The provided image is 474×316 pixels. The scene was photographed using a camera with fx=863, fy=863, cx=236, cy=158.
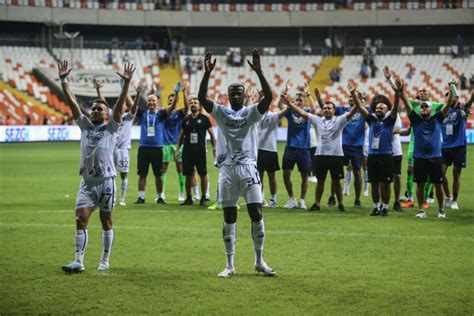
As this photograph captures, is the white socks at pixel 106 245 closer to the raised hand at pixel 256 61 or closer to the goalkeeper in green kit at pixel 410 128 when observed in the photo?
the raised hand at pixel 256 61

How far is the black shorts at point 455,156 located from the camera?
1800cm

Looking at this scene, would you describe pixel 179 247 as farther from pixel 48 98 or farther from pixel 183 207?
pixel 48 98

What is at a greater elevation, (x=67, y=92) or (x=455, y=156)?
(x=67, y=92)

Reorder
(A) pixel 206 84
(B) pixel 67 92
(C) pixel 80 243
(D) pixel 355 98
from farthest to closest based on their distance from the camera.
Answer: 1. (D) pixel 355 98
2. (B) pixel 67 92
3. (C) pixel 80 243
4. (A) pixel 206 84

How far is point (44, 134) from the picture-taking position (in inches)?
1893

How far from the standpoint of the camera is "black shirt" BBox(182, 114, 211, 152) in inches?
751

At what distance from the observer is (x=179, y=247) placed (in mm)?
13023

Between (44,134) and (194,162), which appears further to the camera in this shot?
(44,134)

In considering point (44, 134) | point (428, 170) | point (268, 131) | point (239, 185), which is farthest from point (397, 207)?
point (44, 134)

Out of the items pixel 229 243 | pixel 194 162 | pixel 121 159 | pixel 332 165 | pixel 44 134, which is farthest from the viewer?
pixel 44 134

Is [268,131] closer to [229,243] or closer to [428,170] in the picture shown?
[428,170]

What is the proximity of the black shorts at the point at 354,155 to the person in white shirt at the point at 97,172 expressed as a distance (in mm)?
8964

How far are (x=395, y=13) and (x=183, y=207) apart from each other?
153ft

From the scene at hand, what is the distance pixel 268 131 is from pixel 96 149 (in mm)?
8123
